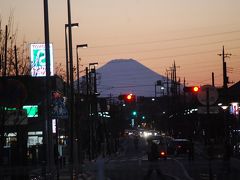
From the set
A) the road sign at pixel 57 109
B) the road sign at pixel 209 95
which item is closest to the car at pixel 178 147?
the road sign at pixel 57 109

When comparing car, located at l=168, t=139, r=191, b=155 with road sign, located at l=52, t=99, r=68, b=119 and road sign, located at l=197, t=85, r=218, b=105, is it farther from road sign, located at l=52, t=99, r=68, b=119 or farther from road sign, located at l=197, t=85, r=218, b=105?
road sign, located at l=197, t=85, r=218, b=105

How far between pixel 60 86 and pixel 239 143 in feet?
81.6

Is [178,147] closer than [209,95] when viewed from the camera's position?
No

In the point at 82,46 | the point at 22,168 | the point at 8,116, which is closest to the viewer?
the point at 8,116

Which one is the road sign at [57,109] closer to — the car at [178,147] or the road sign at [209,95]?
the road sign at [209,95]

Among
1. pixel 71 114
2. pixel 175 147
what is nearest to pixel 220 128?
pixel 175 147

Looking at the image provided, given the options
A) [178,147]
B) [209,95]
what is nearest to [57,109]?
[209,95]

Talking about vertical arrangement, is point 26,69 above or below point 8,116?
above

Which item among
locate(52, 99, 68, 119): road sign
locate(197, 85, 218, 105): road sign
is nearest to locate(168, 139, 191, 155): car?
locate(52, 99, 68, 119): road sign

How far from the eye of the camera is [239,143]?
197ft

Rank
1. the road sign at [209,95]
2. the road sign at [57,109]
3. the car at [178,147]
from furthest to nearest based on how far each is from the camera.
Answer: the car at [178,147], the road sign at [57,109], the road sign at [209,95]

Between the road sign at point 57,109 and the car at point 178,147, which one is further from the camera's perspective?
the car at point 178,147

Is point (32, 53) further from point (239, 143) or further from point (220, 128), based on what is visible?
point (220, 128)

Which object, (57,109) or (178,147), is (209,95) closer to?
(57,109)
